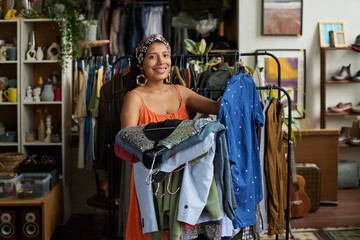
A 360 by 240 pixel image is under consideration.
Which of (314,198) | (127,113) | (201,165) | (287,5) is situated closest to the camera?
(201,165)

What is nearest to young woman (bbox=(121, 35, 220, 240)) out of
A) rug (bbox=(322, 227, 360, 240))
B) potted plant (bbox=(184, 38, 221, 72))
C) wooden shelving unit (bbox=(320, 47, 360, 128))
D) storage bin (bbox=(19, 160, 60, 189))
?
potted plant (bbox=(184, 38, 221, 72))

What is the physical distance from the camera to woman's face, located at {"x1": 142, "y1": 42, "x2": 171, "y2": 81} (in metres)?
2.22

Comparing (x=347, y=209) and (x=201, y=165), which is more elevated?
(x=201, y=165)

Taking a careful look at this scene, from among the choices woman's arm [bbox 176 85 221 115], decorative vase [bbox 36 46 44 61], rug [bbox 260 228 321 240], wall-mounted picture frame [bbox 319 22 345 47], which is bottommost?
rug [bbox 260 228 321 240]

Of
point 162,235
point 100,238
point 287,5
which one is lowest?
point 100,238

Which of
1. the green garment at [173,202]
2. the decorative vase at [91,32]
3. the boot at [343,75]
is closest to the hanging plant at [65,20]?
the decorative vase at [91,32]

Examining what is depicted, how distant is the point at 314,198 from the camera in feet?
14.5

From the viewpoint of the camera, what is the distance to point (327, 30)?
5320 mm

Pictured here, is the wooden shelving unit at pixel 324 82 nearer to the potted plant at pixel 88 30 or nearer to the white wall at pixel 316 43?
the white wall at pixel 316 43

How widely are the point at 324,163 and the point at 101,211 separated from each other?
2.45 m

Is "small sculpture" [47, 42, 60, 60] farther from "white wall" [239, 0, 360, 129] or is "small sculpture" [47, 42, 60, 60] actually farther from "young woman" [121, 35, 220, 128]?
"white wall" [239, 0, 360, 129]

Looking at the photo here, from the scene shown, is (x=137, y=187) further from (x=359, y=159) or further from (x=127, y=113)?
(x=359, y=159)

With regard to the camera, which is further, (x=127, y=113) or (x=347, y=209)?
(x=347, y=209)

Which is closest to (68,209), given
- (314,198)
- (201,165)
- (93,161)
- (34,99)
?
(93,161)
